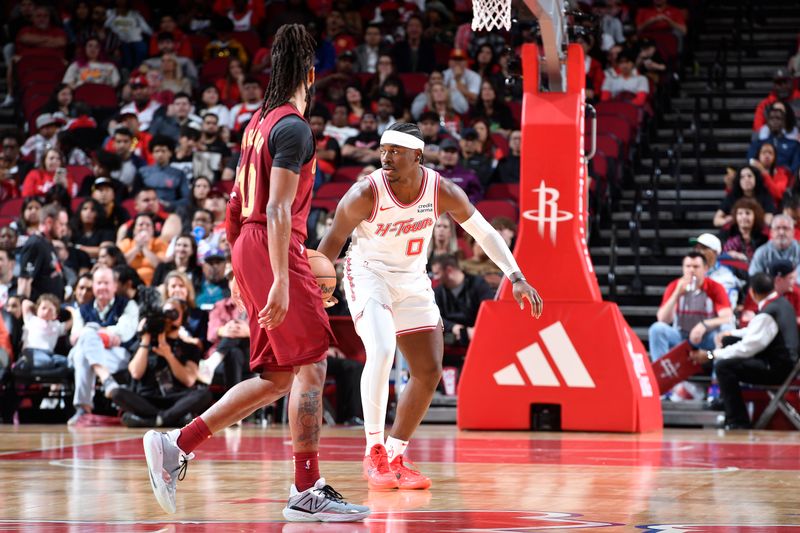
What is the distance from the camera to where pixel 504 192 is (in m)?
14.4

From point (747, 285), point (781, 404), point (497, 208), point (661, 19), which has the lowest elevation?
point (781, 404)

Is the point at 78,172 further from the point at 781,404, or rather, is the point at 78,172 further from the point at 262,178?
the point at 262,178

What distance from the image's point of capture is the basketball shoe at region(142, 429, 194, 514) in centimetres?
504

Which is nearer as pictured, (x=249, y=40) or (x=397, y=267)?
(x=397, y=267)

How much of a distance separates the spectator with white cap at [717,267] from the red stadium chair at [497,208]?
204 cm

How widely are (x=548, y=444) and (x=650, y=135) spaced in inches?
323

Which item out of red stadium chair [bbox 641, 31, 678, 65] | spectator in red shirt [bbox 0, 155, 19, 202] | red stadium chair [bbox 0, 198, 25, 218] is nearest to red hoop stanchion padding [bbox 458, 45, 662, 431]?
red stadium chair [bbox 641, 31, 678, 65]

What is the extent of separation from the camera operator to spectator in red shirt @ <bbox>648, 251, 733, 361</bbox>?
14.0ft

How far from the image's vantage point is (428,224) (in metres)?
6.66

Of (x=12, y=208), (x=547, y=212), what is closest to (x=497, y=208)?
(x=547, y=212)

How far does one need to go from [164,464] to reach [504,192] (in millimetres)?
9653

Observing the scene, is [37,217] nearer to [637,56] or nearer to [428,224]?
[637,56]

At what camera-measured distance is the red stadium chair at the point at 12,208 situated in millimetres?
15547

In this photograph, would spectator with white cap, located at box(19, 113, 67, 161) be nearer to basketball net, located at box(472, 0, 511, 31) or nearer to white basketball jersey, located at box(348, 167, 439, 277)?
basketball net, located at box(472, 0, 511, 31)
